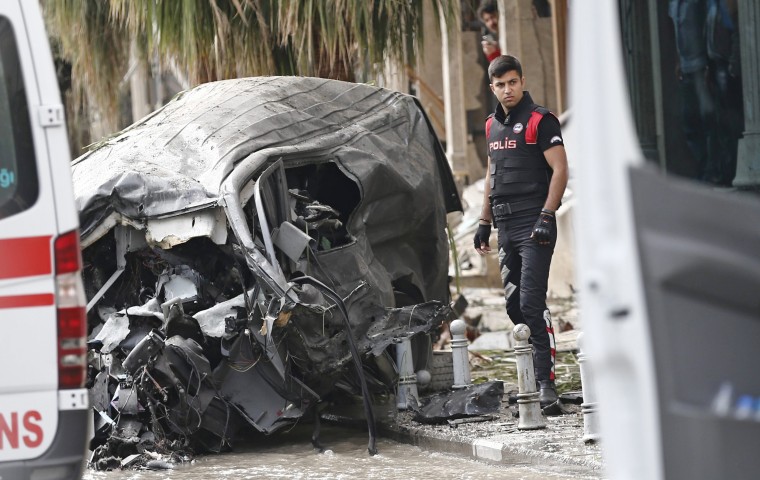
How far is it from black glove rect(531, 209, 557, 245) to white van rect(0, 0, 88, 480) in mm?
3590

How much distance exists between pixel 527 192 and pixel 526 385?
1.19 metres

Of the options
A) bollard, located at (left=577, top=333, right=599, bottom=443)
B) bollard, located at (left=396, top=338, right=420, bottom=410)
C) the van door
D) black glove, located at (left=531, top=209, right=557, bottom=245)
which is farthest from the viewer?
bollard, located at (left=396, top=338, right=420, bottom=410)

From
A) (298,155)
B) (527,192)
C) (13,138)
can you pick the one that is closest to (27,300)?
(13,138)

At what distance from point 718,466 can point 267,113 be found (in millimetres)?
5653

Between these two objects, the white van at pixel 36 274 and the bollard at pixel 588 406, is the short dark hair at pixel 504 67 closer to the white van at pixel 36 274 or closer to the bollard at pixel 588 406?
the bollard at pixel 588 406

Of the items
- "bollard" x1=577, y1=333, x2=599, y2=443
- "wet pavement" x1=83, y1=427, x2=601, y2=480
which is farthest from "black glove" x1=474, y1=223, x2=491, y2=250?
"bollard" x1=577, y1=333, x2=599, y2=443

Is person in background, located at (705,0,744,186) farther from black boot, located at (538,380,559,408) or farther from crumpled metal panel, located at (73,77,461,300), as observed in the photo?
crumpled metal panel, located at (73,77,461,300)

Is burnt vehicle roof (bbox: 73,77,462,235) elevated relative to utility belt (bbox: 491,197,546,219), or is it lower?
elevated

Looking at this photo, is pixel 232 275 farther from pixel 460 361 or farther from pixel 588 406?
pixel 588 406

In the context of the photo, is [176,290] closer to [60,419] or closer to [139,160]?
[139,160]

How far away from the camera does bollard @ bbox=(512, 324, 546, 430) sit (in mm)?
7117

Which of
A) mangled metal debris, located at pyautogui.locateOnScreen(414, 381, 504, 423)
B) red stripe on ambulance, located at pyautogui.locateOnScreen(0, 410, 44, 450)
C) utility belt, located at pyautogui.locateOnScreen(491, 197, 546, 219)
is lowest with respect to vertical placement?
mangled metal debris, located at pyautogui.locateOnScreen(414, 381, 504, 423)

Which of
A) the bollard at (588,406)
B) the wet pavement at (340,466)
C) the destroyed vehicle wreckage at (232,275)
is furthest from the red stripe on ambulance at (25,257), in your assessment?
the bollard at (588,406)

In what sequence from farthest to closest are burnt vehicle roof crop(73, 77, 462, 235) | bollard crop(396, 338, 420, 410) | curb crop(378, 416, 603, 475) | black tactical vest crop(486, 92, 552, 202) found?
bollard crop(396, 338, 420, 410) < black tactical vest crop(486, 92, 552, 202) < burnt vehicle roof crop(73, 77, 462, 235) < curb crop(378, 416, 603, 475)
